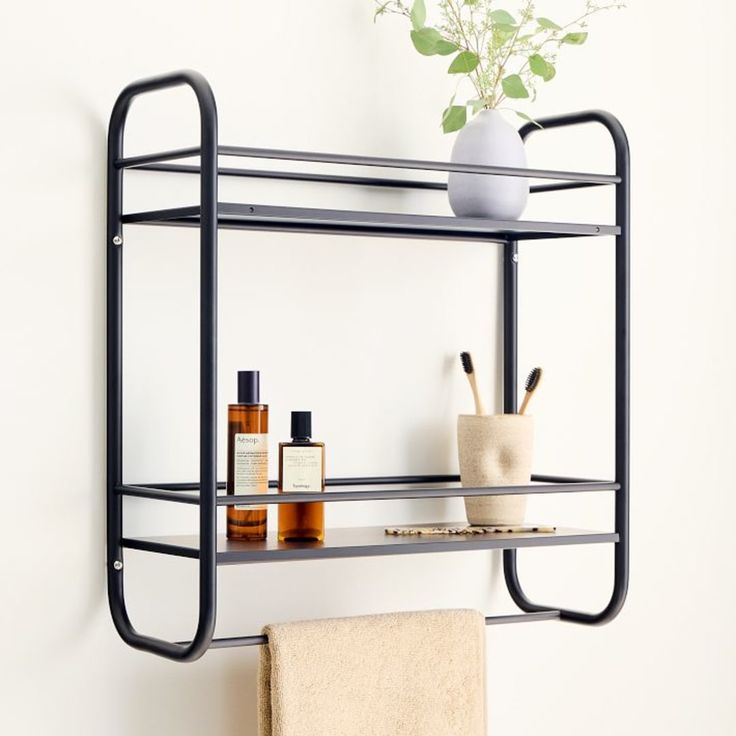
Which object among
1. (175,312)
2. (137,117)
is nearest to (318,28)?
(137,117)

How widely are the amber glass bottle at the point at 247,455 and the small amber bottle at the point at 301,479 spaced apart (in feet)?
0.07

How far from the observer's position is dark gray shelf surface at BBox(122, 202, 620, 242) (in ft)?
3.97

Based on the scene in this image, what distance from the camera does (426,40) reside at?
1.43 m

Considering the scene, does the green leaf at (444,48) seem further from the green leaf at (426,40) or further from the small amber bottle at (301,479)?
the small amber bottle at (301,479)

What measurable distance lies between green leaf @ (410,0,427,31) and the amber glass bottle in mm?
418

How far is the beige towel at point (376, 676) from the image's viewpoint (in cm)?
128

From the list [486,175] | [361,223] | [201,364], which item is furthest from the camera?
[486,175]

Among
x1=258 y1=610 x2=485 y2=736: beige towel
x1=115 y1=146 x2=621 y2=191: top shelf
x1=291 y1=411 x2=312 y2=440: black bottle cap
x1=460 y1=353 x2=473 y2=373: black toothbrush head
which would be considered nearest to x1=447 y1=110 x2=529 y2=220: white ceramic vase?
x1=115 y1=146 x2=621 y2=191: top shelf

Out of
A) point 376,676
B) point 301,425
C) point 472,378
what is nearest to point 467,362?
point 472,378

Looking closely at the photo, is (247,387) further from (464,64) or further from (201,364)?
(464,64)

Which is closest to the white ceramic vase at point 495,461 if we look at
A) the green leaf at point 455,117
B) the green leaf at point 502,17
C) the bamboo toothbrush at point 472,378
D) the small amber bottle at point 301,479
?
the bamboo toothbrush at point 472,378

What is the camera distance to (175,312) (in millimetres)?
1349

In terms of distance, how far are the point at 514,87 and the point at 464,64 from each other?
0.06m

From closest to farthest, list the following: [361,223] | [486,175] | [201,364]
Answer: [201,364] < [361,223] < [486,175]
